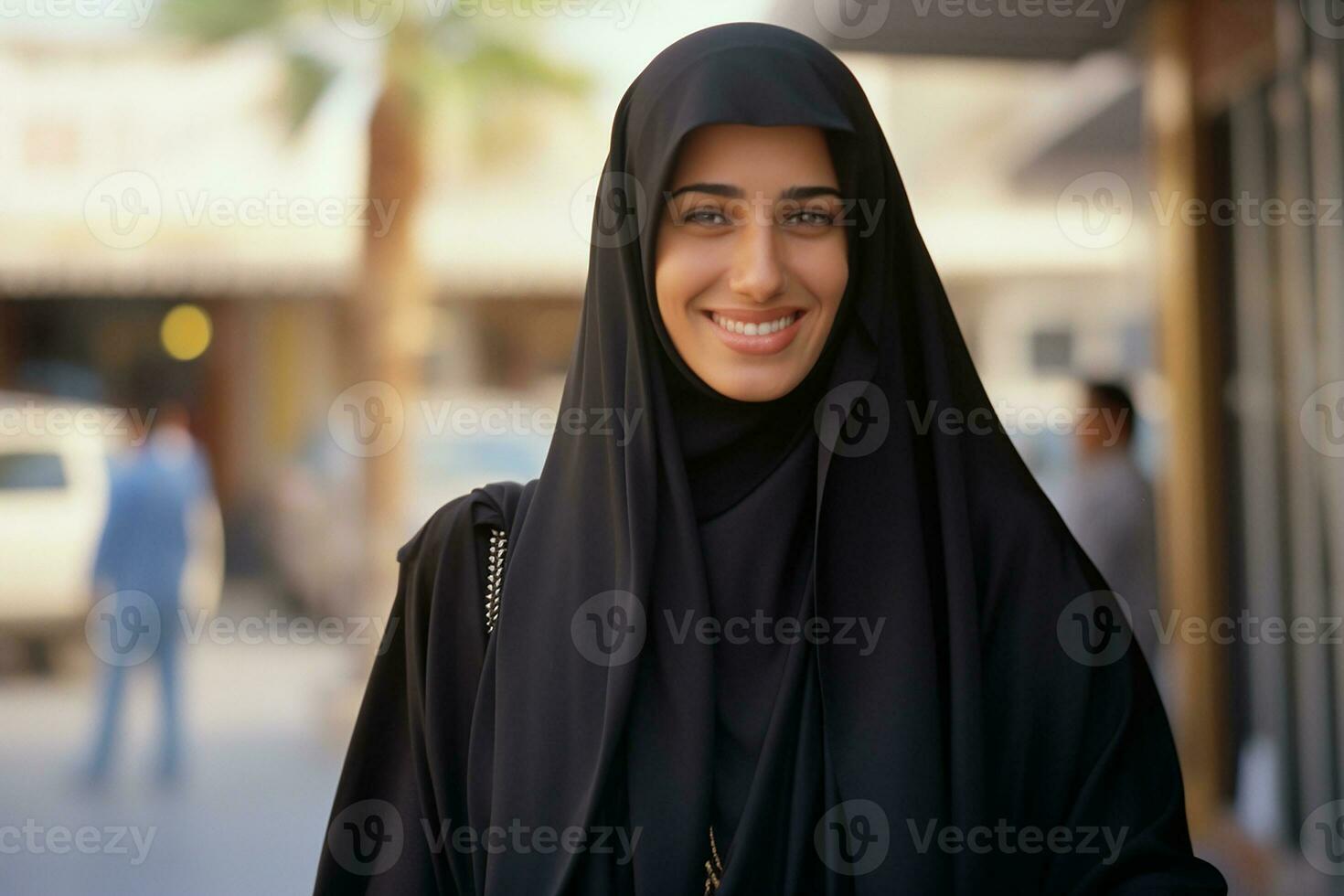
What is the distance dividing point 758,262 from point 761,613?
40 cm

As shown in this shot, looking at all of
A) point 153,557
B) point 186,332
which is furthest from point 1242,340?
point 186,332

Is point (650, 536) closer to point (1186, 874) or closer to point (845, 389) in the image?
point (845, 389)

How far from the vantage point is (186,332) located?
13852 mm

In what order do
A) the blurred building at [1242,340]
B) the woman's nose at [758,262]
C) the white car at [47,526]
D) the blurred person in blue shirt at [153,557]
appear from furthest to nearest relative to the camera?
the white car at [47,526] < the blurred person in blue shirt at [153,557] < the blurred building at [1242,340] < the woman's nose at [758,262]

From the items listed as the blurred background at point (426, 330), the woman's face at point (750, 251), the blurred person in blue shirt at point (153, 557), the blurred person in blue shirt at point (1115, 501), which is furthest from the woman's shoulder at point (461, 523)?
the blurred person in blue shirt at point (153, 557)

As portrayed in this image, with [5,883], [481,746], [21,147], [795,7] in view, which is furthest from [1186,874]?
[21,147]

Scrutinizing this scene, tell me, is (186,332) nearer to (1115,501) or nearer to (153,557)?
(153,557)

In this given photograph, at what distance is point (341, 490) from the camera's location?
12125 millimetres

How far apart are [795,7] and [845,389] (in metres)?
4.16

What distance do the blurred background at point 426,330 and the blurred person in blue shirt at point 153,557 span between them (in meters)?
0.02

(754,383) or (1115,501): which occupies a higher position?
(754,383)

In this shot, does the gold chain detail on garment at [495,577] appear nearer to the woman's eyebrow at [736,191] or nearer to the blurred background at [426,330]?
the woman's eyebrow at [736,191]

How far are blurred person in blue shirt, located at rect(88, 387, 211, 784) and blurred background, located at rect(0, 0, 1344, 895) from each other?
0.07 ft

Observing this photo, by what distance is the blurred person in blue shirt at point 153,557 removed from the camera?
250 inches
